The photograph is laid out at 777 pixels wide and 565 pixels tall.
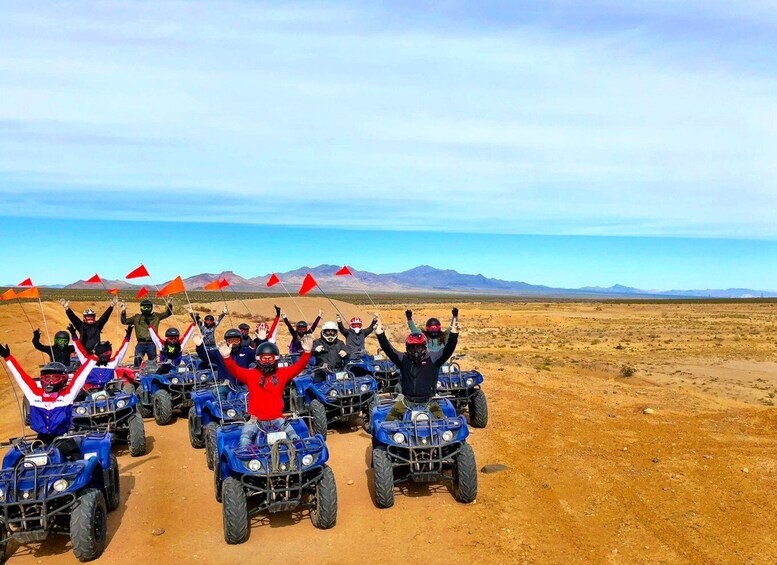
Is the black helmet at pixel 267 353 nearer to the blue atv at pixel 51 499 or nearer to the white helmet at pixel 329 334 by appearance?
the blue atv at pixel 51 499

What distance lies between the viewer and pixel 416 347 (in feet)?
28.7

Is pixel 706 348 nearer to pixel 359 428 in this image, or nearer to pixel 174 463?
pixel 359 428

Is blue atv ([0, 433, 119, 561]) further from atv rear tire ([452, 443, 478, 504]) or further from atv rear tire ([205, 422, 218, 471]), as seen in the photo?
atv rear tire ([452, 443, 478, 504])

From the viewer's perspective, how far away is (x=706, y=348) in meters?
30.4

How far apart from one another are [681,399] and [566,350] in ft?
48.3

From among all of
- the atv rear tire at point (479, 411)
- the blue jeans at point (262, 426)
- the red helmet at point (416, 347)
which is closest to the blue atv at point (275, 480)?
the blue jeans at point (262, 426)

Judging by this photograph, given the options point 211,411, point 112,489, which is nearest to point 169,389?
point 211,411

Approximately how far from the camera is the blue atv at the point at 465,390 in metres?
12.3

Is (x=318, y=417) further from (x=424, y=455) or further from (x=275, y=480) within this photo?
(x=275, y=480)

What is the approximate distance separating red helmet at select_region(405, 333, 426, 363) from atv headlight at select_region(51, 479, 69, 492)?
15.9 feet

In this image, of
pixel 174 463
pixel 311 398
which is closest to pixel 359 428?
pixel 311 398

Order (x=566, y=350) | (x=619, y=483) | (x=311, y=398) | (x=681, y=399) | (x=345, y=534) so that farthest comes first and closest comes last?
(x=566, y=350) → (x=681, y=399) → (x=311, y=398) → (x=619, y=483) → (x=345, y=534)

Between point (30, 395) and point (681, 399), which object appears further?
point (681, 399)

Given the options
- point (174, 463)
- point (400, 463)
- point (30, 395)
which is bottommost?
point (174, 463)
